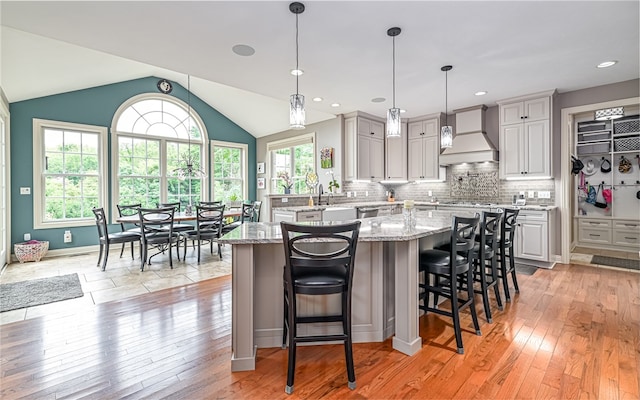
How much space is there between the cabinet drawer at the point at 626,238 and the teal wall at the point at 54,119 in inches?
367

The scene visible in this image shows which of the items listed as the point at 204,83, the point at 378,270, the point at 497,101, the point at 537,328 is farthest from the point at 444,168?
the point at 204,83

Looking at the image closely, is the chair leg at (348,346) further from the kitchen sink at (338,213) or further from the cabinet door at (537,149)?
the cabinet door at (537,149)

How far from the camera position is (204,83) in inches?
254

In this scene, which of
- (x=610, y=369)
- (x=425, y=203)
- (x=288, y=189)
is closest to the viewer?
(x=610, y=369)

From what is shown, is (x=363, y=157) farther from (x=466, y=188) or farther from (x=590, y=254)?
(x=590, y=254)

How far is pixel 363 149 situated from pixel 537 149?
285cm

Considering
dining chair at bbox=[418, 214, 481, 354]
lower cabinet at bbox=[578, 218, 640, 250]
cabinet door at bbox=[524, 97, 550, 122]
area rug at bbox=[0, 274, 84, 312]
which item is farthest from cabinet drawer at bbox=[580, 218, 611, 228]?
area rug at bbox=[0, 274, 84, 312]

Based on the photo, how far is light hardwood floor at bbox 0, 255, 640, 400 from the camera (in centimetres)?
175

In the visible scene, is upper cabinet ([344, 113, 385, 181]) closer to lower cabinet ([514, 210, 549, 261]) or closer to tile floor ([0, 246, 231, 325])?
lower cabinet ([514, 210, 549, 261])

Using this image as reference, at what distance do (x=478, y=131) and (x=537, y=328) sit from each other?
3783 millimetres

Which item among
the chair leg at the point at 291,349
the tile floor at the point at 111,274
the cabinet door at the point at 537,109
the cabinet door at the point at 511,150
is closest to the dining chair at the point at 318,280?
the chair leg at the point at 291,349

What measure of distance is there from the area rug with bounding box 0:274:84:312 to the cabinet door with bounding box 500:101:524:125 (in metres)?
6.41

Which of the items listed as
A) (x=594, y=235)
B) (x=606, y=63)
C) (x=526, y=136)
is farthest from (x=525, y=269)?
Answer: (x=594, y=235)

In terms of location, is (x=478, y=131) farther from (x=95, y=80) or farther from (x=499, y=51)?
(x=95, y=80)
